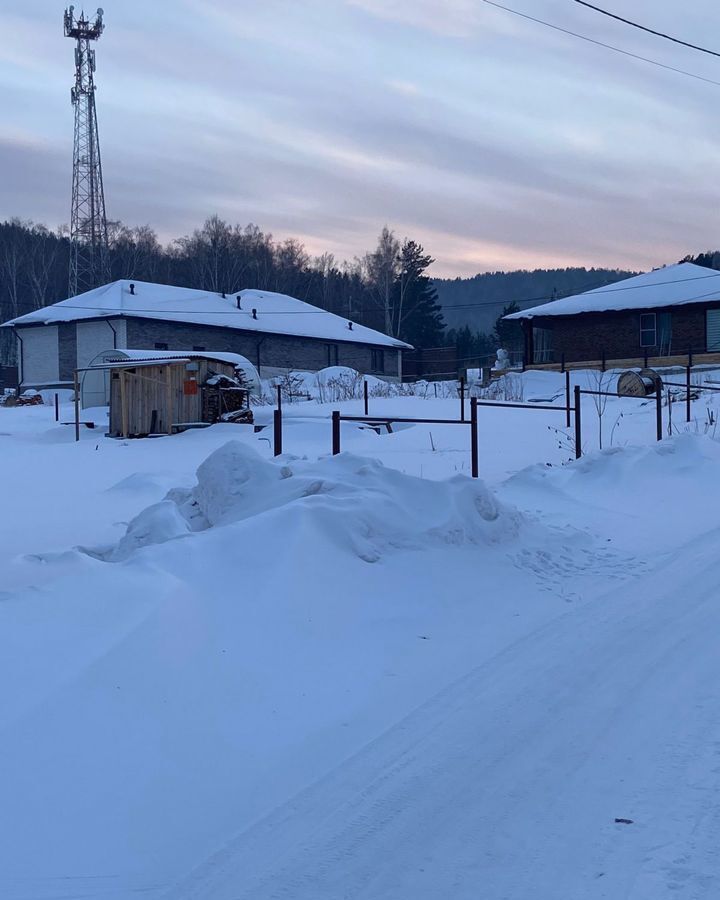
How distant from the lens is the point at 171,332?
45.5 meters

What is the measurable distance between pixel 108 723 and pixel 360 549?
3.21 m

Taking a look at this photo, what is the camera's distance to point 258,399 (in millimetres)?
33969

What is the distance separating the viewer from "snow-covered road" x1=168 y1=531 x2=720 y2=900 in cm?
306

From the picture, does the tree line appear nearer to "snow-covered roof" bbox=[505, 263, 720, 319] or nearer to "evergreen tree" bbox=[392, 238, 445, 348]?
"evergreen tree" bbox=[392, 238, 445, 348]

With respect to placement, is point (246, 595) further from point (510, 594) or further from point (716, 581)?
point (716, 581)

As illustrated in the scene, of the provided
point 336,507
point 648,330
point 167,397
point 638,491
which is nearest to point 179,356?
point 167,397

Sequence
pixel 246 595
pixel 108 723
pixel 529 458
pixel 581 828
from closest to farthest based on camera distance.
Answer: pixel 581 828 < pixel 108 723 < pixel 246 595 < pixel 529 458

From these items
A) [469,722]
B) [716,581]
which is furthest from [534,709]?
[716,581]

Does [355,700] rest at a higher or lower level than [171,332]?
lower

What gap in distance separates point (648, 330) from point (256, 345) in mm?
20705

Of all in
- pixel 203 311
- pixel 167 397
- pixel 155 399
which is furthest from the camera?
pixel 203 311

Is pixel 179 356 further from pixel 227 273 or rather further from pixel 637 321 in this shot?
pixel 227 273

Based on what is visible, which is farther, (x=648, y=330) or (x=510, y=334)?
(x=510, y=334)

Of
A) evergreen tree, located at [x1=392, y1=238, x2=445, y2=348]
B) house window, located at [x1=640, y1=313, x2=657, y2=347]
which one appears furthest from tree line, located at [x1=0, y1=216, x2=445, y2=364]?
house window, located at [x1=640, y1=313, x2=657, y2=347]
